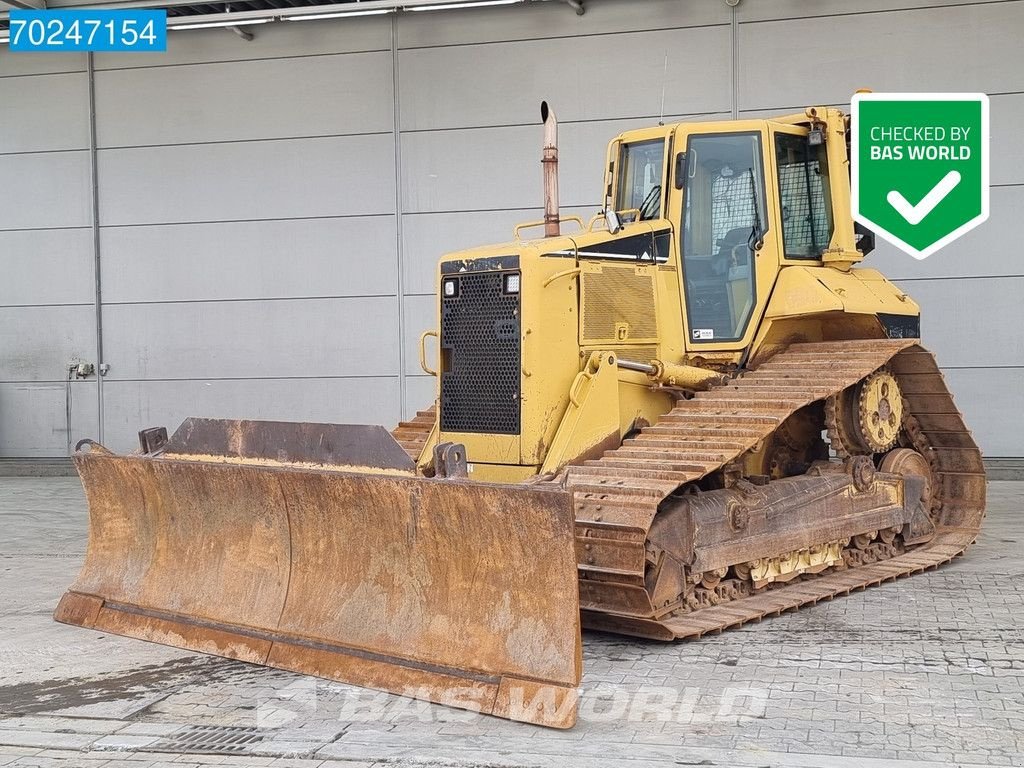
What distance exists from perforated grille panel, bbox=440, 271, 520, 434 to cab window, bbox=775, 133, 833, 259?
243cm

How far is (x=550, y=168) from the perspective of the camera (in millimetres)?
7488

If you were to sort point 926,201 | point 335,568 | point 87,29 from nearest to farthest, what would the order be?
point 335,568, point 926,201, point 87,29

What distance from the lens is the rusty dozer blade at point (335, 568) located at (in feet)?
17.3

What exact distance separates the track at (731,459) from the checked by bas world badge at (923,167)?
14.7 feet

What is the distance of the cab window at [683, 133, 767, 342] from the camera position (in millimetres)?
8078

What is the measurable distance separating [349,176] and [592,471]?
9169mm

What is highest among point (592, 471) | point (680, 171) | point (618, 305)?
point (680, 171)

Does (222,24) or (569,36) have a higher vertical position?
(222,24)

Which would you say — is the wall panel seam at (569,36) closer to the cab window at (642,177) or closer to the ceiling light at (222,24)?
the ceiling light at (222,24)

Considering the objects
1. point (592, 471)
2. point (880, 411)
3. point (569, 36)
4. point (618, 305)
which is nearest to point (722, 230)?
point (618, 305)

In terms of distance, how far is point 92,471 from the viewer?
7234 mm

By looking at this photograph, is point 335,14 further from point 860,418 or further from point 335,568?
point 335,568

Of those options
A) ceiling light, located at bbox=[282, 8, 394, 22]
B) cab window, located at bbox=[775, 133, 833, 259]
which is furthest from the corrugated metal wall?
cab window, located at bbox=[775, 133, 833, 259]

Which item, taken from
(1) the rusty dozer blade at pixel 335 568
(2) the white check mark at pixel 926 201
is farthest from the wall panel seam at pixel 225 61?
(1) the rusty dozer blade at pixel 335 568
